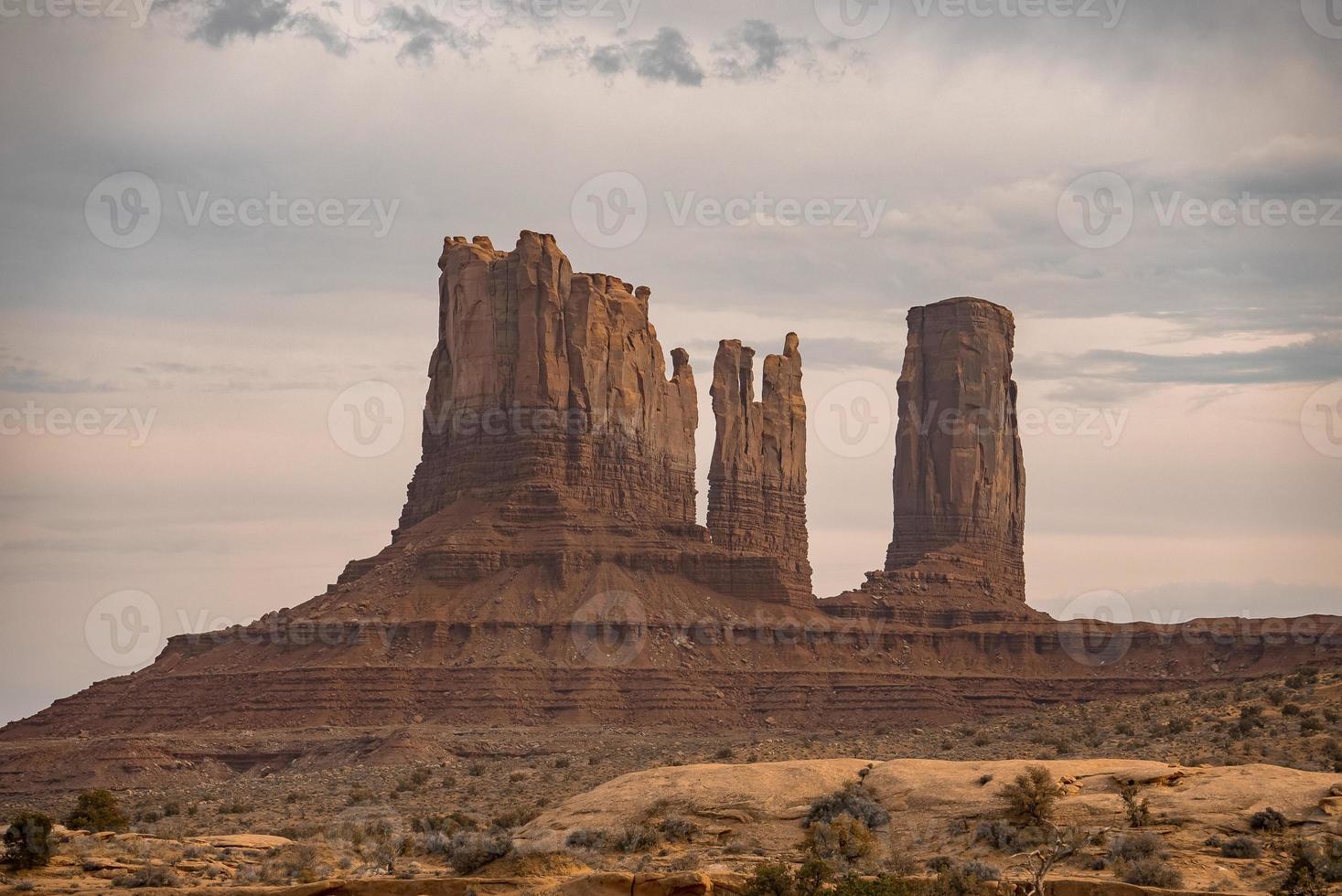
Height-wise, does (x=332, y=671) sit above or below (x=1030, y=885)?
above

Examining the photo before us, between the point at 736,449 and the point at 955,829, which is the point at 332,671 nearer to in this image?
the point at 736,449

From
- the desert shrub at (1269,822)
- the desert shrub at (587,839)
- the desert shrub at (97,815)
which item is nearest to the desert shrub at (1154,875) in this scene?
the desert shrub at (1269,822)

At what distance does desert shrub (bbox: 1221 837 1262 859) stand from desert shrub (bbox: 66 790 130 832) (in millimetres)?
31584

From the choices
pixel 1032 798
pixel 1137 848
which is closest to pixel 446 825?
pixel 1032 798

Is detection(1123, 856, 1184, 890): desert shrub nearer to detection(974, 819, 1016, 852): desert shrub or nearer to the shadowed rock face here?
detection(974, 819, 1016, 852): desert shrub

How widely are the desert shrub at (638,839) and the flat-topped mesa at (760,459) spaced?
3651 inches

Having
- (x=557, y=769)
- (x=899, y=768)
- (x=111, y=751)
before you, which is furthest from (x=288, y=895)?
(x=111, y=751)

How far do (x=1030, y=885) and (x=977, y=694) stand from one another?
264 ft

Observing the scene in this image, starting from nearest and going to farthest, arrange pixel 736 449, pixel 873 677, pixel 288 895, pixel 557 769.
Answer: pixel 288 895, pixel 557 769, pixel 873 677, pixel 736 449

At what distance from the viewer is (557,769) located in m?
71.2

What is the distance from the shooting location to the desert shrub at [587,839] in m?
33.8

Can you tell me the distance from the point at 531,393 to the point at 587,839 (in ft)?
264

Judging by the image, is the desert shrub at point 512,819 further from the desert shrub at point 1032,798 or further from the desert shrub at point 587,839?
the desert shrub at point 1032,798

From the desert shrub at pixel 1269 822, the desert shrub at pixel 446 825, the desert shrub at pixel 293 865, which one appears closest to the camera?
the desert shrub at pixel 1269 822
